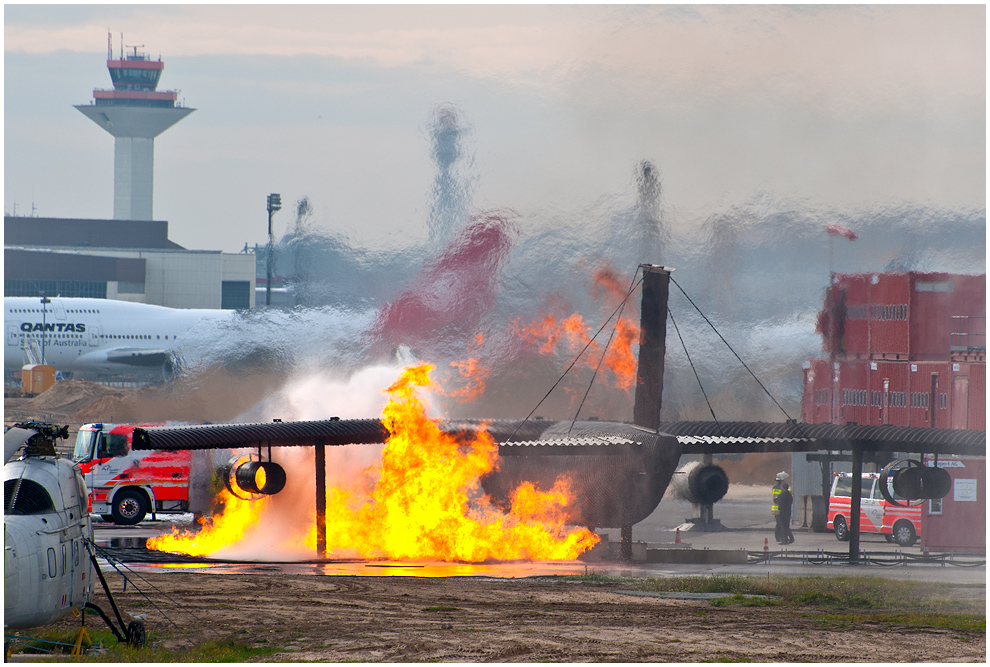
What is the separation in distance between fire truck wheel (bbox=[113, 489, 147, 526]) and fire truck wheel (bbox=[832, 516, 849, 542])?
22747 mm

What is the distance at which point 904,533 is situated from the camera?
1234 inches

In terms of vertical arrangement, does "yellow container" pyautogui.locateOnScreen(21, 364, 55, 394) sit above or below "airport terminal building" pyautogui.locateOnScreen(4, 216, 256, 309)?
below

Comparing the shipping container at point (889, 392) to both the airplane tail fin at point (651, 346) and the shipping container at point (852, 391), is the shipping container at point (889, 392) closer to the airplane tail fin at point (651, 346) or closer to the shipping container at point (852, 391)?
the shipping container at point (852, 391)

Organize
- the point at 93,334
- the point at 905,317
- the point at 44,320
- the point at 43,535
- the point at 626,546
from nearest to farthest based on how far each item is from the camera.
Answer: the point at 43,535, the point at 626,546, the point at 905,317, the point at 44,320, the point at 93,334

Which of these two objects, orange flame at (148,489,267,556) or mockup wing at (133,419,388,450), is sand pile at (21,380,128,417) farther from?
mockup wing at (133,419,388,450)

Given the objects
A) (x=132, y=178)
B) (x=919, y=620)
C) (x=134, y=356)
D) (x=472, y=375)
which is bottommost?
(x=919, y=620)

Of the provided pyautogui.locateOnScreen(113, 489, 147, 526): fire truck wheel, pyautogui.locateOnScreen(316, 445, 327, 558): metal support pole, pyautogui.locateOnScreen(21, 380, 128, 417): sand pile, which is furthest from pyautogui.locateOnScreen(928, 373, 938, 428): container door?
pyautogui.locateOnScreen(21, 380, 128, 417): sand pile

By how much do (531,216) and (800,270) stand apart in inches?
361

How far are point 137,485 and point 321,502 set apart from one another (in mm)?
10063

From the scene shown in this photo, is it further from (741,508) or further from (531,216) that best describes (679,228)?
(741,508)

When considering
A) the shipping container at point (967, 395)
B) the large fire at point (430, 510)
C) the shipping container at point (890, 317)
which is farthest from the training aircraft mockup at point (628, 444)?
the shipping container at point (890, 317)

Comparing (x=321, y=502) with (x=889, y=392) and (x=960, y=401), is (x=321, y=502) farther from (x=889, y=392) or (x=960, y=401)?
(x=889, y=392)

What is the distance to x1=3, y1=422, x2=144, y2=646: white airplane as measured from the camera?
41.0ft

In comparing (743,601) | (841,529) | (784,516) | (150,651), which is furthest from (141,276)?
(150,651)
